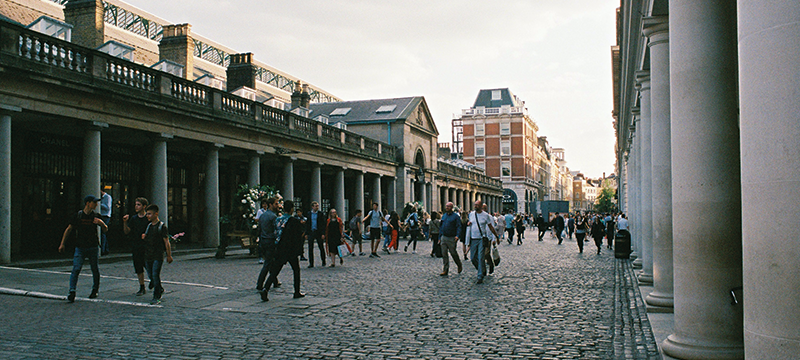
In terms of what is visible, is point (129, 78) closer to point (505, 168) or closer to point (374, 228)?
point (374, 228)

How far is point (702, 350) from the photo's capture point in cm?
524

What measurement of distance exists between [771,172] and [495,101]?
9669 cm

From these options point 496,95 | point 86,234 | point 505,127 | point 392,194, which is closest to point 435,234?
point 86,234

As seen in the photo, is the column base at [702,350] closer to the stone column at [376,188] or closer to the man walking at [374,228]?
the man walking at [374,228]

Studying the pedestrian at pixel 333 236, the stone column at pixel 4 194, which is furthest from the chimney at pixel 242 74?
the stone column at pixel 4 194

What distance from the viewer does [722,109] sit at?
5352 mm

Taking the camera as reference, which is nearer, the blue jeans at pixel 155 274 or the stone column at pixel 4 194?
the blue jeans at pixel 155 274

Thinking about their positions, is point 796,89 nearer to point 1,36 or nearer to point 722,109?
point 722,109

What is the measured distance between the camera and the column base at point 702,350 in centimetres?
516

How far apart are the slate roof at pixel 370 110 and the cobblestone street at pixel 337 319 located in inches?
1263

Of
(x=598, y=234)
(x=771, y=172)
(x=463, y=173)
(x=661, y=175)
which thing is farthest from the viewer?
(x=463, y=173)

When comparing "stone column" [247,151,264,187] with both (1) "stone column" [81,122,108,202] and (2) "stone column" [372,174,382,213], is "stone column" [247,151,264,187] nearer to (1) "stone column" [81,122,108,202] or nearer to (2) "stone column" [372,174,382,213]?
(1) "stone column" [81,122,108,202]

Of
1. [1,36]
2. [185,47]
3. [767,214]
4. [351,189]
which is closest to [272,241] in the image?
[1,36]

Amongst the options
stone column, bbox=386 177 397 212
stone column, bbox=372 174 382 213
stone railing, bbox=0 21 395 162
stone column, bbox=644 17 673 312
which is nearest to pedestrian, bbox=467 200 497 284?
stone column, bbox=644 17 673 312
